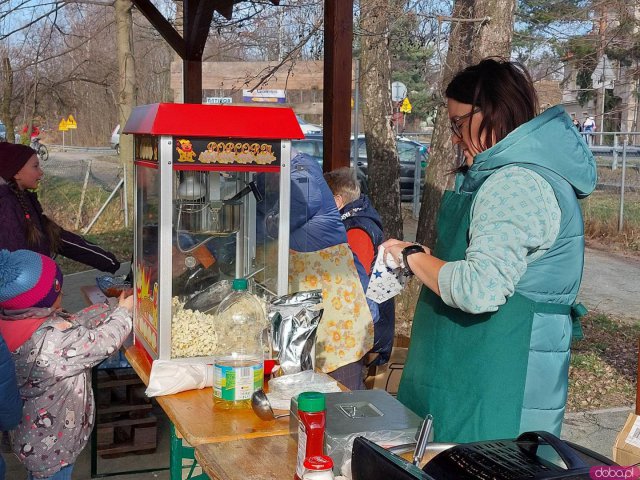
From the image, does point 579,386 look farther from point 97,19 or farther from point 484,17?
point 97,19

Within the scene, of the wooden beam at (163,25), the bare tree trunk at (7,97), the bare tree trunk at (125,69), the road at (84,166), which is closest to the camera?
the wooden beam at (163,25)

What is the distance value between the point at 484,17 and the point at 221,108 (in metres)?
3.94

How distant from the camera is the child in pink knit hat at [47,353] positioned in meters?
2.68

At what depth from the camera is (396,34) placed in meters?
7.26

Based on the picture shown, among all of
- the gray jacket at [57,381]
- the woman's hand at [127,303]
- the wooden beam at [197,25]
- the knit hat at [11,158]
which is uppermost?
the wooden beam at [197,25]

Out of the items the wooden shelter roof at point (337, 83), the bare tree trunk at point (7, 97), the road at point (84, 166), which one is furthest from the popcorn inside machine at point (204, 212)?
the road at point (84, 166)

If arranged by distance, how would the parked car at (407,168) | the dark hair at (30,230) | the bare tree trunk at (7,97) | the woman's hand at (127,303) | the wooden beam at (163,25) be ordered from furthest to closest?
the parked car at (407,168)
the bare tree trunk at (7,97)
the wooden beam at (163,25)
the dark hair at (30,230)
the woman's hand at (127,303)

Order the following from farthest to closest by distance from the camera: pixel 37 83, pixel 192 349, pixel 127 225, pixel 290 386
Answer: pixel 37 83 < pixel 127 225 < pixel 192 349 < pixel 290 386

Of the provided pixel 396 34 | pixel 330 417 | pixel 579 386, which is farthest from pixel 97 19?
pixel 330 417

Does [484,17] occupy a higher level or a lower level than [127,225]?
higher

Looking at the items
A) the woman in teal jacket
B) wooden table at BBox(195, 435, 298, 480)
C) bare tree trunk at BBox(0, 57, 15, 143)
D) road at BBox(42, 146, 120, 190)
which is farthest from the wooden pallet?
road at BBox(42, 146, 120, 190)

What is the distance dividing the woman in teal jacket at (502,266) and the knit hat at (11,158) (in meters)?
3.09

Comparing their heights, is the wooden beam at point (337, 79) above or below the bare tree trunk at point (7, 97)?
below

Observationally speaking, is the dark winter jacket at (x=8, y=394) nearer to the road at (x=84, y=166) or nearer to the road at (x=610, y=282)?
the road at (x=610, y=282)
